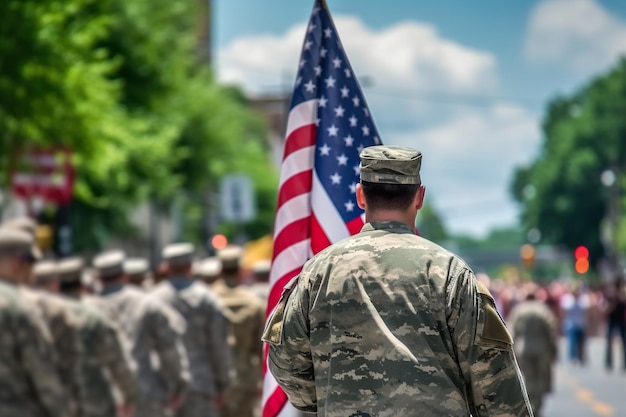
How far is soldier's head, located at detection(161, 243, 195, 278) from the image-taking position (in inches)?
520

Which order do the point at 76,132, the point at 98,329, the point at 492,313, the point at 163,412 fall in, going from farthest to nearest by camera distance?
the point at 76,132 → the point at 163,412 → the point at 98,329 → the point at 492,313

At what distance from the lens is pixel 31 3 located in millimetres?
23156

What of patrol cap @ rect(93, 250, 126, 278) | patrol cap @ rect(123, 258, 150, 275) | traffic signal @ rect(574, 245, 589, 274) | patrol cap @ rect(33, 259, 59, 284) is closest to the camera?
patrol cap @ rect(33, 259, 59, 284)

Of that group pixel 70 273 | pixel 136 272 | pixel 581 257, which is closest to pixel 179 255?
pixel 70 273

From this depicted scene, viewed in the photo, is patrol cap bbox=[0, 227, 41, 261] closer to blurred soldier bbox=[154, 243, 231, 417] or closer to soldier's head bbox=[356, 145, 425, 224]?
soldier's head bbox=[356, 145, 425, 224]

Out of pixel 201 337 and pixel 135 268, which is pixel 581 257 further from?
pixel 201 337

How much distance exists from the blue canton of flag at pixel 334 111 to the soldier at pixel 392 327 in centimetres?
198

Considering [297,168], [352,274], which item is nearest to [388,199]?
[352,274]

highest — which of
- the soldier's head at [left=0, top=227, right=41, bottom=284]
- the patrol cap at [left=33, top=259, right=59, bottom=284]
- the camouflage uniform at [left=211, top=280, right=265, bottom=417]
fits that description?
the soldier's head at [left=0, top=227, right=41, bottom=284]

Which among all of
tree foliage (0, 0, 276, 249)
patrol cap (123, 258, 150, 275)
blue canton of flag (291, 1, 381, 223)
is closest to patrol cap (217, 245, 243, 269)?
patrol cap (123, 258, 150, 275)

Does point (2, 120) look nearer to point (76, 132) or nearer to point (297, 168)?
point (76, 132)

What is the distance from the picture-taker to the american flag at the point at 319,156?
7.10 m

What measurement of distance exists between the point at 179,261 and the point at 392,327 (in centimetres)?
845

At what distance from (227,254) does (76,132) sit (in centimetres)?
1099
